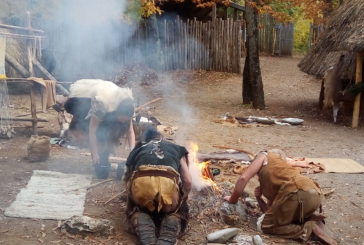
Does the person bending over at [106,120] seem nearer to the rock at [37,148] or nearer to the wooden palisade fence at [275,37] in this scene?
the rock at [37,148]

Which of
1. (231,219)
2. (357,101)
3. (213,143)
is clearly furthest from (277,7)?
(231,219)

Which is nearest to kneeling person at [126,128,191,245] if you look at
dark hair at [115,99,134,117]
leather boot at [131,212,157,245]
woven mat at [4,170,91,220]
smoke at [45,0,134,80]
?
leather boot at [131,212,157,245]

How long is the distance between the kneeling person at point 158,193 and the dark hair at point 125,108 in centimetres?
114

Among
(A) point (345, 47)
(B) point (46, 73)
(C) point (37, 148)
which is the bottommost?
(C) point (37, 148)

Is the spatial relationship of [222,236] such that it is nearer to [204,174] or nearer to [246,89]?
[204,174]

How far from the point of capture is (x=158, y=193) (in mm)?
4047

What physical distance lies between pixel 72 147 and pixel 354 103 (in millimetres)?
6505

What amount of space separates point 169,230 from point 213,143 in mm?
4382

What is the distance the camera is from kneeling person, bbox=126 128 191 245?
4012 millimetres

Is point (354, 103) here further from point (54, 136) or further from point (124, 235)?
point (124, 235)

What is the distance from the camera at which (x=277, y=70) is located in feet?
64.4

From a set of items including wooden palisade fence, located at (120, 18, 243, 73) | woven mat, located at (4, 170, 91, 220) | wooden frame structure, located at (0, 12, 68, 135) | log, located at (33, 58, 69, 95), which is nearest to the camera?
woven mat, located at (4, 170, 91, 220)

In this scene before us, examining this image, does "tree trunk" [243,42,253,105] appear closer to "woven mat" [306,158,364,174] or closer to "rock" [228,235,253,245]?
"woven mat" [306,158,364,174]

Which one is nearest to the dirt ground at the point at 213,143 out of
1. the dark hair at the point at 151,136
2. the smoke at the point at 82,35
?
the dark hair at the point at 151,136
